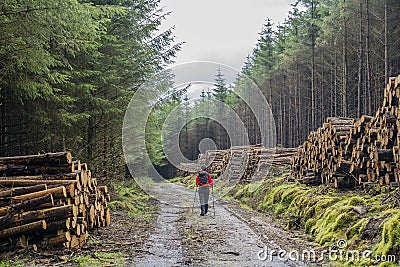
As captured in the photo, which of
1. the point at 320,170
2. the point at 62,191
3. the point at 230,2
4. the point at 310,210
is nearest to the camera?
the point at 62,191

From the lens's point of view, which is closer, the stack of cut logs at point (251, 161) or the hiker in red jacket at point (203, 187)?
the hiker in red jacket at point (203, 187)

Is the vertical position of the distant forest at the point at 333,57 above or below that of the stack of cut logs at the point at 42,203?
above

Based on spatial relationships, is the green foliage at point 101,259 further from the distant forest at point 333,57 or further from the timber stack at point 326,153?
the distant forest at point 333,57

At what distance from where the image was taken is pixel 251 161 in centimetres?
2611

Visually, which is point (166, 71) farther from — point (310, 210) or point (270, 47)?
point (270, 47)

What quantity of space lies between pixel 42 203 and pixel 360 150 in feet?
28.6

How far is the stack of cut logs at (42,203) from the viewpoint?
7.87 meters

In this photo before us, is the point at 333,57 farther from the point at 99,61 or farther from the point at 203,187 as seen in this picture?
the point at 99,61

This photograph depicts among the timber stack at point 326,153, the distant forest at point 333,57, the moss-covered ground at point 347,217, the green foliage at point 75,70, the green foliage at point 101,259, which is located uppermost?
the distant forest at point 333,57

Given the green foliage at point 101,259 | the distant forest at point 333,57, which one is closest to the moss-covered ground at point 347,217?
the green foliage at point 101,259

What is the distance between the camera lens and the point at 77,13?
8922 mm

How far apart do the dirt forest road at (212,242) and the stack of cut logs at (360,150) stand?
9.29ft

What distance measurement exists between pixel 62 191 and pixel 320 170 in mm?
9676

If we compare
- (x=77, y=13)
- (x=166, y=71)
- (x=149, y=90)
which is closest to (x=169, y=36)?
(x=166, y=71)
